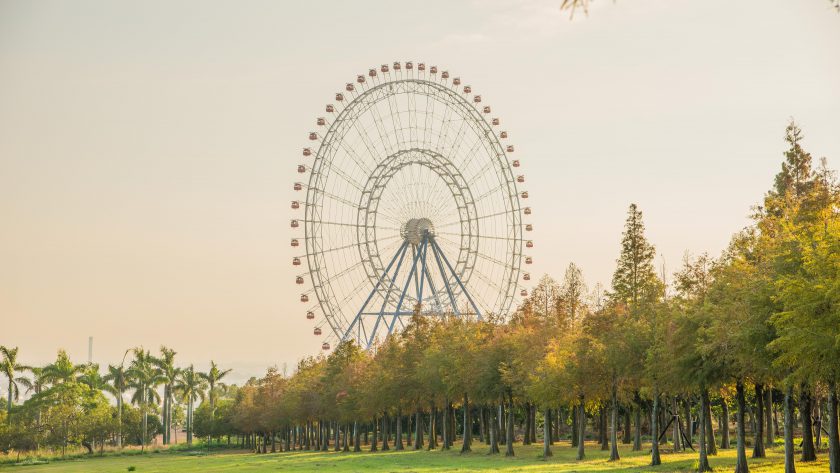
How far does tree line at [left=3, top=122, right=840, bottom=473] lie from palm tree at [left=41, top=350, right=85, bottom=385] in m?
20.1

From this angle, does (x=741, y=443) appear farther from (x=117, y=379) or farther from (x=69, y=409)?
(x=117, y=379)

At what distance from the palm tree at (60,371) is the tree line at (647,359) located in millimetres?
20086

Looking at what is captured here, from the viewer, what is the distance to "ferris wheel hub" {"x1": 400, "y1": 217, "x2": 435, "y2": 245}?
103062 millimetres

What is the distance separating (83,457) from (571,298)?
261ft

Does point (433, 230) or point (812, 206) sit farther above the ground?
point (433, 230)

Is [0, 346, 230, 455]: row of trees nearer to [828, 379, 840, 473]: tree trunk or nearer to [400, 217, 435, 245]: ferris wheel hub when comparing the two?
[400, 217, 435, 245]: ferris wheel hub

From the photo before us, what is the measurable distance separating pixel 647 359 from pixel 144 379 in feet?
500

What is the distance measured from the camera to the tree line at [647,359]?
37.2 meters

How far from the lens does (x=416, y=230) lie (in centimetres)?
10312

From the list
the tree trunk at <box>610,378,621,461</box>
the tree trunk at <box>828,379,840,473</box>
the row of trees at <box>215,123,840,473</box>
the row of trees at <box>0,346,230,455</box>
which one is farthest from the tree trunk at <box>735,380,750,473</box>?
the row of trees at <box>0,346,230,455</box>

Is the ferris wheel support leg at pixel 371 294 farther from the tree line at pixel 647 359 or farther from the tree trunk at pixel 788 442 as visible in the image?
the tree trunk at pixel 788 442

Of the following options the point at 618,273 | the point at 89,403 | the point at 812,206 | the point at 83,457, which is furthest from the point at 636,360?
the point at 89,403

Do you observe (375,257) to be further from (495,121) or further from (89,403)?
(89,403)

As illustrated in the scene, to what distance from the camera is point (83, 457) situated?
440 feet
